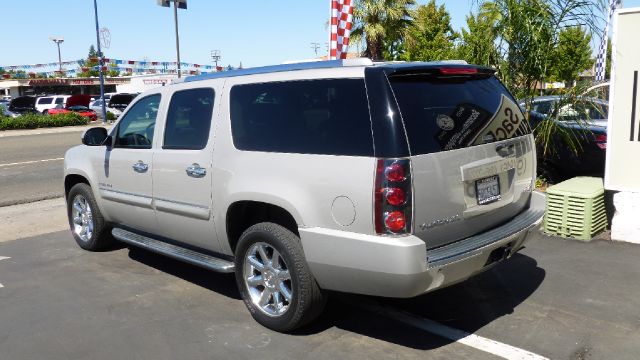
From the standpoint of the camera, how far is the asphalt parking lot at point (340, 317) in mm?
3797

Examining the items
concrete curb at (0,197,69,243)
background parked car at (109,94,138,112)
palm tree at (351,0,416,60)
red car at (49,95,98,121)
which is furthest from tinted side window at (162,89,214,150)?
background parked car at (109,94,138,112)

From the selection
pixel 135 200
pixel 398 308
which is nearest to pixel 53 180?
pixel 135 200

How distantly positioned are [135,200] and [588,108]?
641cm

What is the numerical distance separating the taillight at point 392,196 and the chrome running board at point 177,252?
1.48 m

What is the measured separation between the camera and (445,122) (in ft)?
12.1

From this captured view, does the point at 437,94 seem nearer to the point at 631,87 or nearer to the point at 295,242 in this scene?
the point at 295,242

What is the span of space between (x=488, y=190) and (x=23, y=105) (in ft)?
127

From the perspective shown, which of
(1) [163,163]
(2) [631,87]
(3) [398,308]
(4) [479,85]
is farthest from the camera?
(2) [631,87]

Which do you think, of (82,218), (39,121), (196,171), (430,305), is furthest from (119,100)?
(430,305)

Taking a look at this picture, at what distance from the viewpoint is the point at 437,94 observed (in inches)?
148

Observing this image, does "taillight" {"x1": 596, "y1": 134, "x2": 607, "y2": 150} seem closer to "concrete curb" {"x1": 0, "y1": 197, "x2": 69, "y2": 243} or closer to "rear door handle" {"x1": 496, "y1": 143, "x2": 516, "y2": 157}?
"rear door handle" {"x1": 496, "y1": 143, "x2": 516, "y2": 157}

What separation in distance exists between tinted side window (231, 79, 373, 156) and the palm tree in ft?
73.3

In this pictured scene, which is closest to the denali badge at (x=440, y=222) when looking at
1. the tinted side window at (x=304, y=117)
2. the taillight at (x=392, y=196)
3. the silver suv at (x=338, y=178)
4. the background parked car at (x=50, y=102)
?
the silver suv at (x=338, y=178)

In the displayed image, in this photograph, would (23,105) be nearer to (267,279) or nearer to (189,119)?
(189,119)
